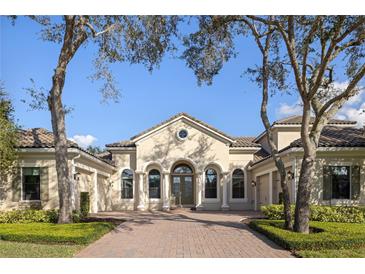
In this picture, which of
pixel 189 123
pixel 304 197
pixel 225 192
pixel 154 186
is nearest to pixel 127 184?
pixel 154 186

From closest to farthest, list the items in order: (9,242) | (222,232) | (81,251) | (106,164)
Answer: (81,251) → (9,242) → (222,232) → (106,164)

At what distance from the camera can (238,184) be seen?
1011 inches

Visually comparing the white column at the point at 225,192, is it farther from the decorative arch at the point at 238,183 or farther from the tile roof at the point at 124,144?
the tile roof at the point at 124,144

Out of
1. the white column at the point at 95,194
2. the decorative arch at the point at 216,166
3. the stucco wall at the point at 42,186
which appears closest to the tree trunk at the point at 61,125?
the stucco wall at the point at 42,186

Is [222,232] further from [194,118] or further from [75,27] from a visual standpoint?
[194,118]

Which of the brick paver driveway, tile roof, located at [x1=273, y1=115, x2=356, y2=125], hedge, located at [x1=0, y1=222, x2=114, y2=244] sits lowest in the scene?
the brick paver driveway

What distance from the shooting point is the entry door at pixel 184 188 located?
26531 mm

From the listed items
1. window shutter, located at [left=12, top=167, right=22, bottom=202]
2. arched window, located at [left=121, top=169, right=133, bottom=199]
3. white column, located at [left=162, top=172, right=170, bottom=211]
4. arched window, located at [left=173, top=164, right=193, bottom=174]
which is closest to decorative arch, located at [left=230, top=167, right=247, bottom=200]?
arched window, located at [left=173, top=164, right=193, bottom=174]

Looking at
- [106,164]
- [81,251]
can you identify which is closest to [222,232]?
[81,251]

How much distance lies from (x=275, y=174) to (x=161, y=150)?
794 cm

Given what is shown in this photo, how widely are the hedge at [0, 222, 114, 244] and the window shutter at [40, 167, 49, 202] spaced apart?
498 cm

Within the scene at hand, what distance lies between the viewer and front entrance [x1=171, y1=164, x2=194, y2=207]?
2650 centimetres

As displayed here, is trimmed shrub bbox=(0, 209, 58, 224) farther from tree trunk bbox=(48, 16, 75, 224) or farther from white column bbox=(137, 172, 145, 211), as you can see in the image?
white column bbox=(137, 172, 145, 211)

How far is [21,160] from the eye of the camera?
17984 millimetres
